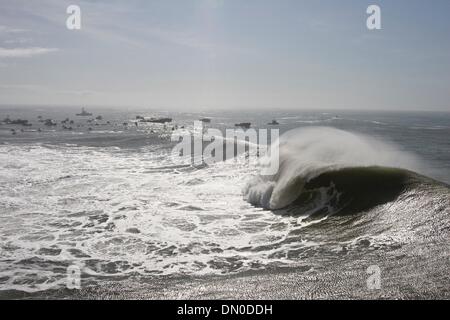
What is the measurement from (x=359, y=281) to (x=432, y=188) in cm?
727

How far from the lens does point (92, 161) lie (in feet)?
108

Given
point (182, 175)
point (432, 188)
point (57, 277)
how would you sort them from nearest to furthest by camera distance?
point (57, 277), point (432, 188), point (182, 175)

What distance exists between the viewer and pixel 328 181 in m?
16.5

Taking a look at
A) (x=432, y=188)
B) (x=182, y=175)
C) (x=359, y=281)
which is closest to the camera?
(x=359, y=281)

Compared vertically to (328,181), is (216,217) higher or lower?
lower

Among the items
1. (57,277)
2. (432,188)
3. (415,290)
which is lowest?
(57,277)

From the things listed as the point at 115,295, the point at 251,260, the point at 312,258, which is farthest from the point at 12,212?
the point at 312,258

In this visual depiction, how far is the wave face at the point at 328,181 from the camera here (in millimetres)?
14617

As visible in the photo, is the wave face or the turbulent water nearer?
the turbulent water

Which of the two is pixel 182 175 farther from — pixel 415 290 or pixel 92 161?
pixel 415 290

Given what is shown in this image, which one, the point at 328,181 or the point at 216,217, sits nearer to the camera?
the point at 216,217

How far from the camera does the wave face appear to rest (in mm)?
14617

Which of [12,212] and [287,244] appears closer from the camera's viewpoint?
[287,244]

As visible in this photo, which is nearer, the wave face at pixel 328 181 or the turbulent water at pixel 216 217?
the turbulent water at pixel 216 217
